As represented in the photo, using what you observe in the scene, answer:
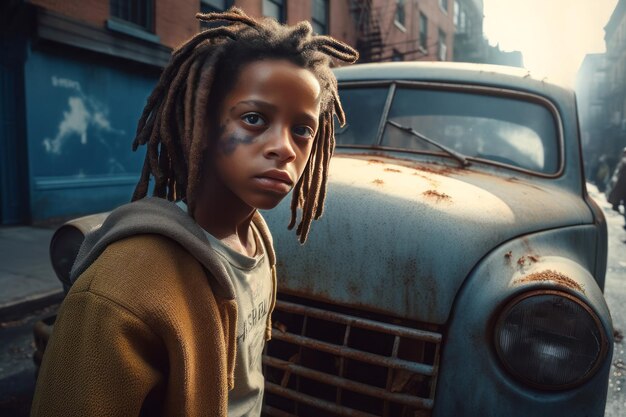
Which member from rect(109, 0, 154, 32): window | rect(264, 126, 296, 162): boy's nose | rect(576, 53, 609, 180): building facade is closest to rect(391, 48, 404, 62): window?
rect(109, 0, 154, 32): window

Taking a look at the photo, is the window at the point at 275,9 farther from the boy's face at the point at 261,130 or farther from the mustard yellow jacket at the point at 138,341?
the mustard yellow jacket at the point at 138,341

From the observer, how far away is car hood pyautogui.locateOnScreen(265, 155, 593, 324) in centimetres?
163

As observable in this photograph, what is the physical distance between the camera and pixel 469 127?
2.71m

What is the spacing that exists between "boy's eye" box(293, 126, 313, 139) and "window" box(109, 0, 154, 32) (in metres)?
9.17

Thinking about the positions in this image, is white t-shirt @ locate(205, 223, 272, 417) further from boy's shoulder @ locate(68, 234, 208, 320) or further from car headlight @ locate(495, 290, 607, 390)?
car headlight @ locate(495, 290, 607, 390)

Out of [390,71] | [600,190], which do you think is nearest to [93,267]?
[390,71]

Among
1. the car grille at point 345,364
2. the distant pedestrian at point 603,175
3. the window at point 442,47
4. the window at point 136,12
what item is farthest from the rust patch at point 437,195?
the window at point 442,47

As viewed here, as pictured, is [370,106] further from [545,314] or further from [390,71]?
[545,314]

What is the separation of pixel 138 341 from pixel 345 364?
1039 millimetres

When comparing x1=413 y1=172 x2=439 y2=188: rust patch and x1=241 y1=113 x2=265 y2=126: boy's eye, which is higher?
x1=241 y1=113 x2=265 y2=126: boy's eye

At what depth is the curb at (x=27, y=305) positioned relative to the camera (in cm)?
400

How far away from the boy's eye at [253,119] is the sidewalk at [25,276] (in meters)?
3.96

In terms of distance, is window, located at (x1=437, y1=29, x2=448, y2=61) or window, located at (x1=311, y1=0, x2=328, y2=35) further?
window, located at (x1=437, y1=29, x2=448, y2=61)

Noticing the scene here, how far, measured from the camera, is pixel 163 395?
817 millimetres
